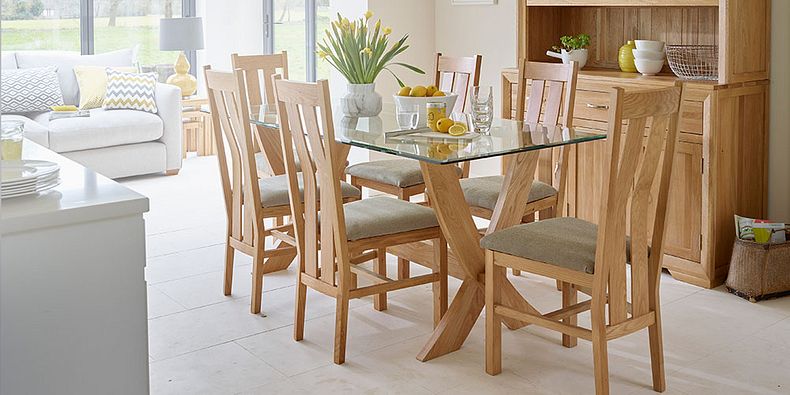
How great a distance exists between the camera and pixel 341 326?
10.7 feet

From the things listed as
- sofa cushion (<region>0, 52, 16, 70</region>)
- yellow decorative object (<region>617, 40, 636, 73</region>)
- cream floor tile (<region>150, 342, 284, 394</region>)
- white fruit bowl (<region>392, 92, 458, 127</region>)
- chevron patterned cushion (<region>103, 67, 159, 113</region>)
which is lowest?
cream floor tile (<region>150, 342, 284, 394</region>)

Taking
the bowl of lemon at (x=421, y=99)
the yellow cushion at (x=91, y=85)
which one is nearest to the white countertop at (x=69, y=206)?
the bowl of lemon at (x=421, y=99)

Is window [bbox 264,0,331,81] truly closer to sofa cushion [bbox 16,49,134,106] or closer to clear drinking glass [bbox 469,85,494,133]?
sofa cushion [bbox 16,49,134,106]

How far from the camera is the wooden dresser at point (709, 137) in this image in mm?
3990

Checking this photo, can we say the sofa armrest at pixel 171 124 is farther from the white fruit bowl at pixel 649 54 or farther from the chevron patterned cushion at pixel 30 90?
the white fruit bowl at pixel 649 54

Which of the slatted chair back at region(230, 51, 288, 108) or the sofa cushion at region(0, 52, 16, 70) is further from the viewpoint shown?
the sofa cushion at region(0, 52, 16, 70)

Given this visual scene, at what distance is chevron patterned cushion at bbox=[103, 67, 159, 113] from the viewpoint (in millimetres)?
6773

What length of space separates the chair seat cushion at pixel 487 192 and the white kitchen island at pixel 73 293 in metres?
A: 1.99

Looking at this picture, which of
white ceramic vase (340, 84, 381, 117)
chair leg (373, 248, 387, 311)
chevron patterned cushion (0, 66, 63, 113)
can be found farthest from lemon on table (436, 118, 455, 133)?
chevron patterned cushion (0, 66, 63, 113)

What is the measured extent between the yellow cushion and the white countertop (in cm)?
494

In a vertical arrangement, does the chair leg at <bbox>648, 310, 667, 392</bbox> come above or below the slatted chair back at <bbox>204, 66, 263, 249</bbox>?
below

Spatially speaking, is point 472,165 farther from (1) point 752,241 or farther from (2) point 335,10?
(1) point 752,241

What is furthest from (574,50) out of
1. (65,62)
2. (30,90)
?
(65,62)

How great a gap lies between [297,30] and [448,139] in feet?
18.2
